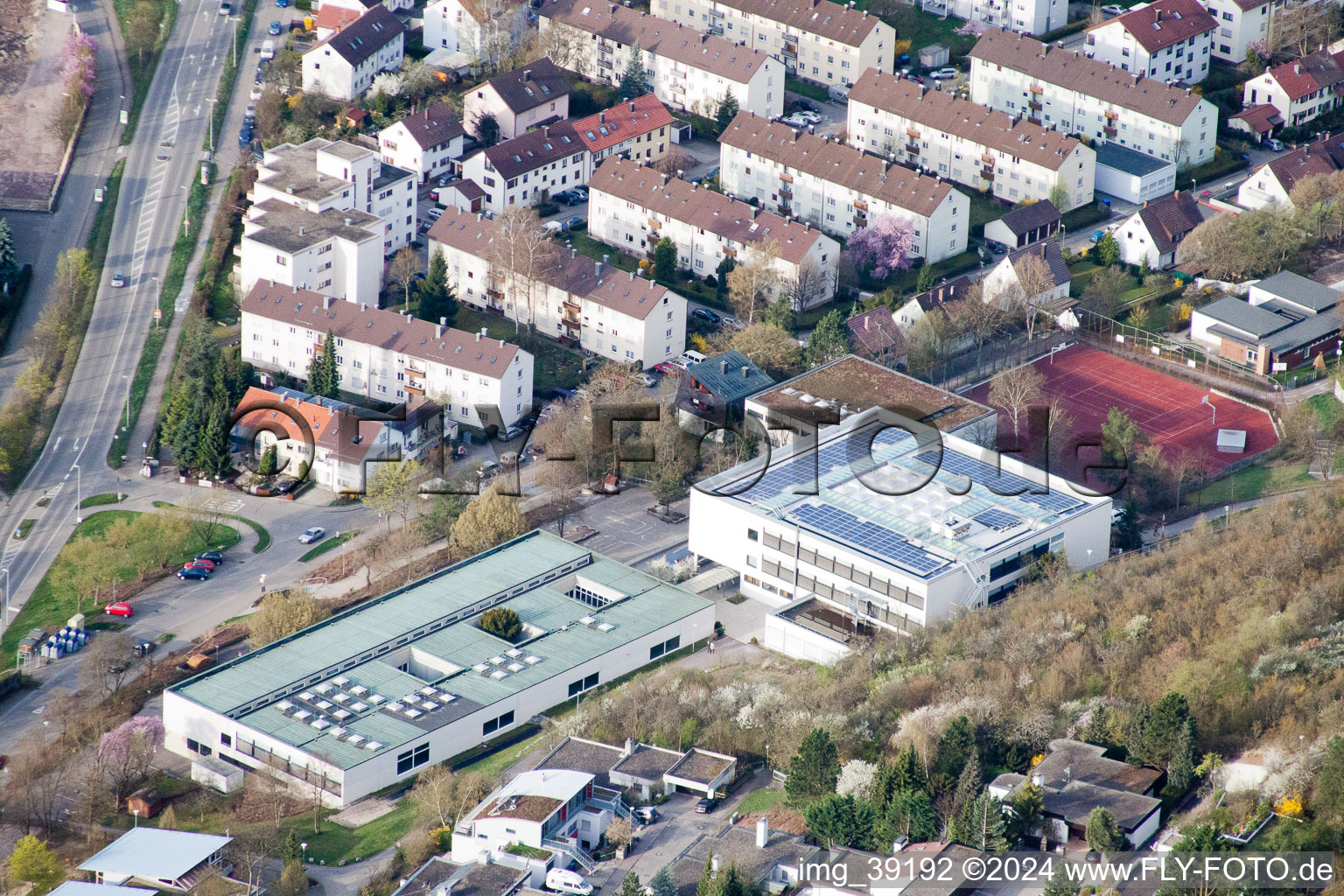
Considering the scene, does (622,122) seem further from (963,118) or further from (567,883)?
(567,883)

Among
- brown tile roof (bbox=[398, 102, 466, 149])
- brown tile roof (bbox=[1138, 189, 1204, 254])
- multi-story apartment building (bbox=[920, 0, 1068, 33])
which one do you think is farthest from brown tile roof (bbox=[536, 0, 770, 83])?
brown tile roof (bbox=[1138, 189, 1204, 254])

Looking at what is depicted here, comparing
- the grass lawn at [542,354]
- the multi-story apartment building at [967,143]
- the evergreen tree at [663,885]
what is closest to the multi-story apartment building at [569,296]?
the grass lawn at [542,354]

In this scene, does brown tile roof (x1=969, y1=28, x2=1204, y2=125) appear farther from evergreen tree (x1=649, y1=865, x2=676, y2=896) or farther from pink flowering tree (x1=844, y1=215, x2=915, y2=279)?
evergreen tree (x1=649, y1=865, x2=676, y2=896)

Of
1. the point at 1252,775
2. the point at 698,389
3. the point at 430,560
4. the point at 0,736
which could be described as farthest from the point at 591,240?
the point at 1252,775

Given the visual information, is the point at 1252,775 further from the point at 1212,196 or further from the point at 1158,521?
the point at 1212,196

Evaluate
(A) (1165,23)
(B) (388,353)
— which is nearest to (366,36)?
(B) (388,353)
